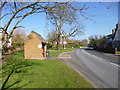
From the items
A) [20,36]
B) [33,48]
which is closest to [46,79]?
[33,48]

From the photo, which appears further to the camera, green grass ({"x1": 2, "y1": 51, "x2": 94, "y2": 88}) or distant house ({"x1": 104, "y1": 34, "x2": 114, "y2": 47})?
distant house ({"x1": 104, "y1": 34, "x2": 114, "y2": 47})

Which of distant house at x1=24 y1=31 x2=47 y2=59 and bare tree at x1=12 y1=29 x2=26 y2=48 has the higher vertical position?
bare tree at x1=12 y1=29 x2=26 y2=48

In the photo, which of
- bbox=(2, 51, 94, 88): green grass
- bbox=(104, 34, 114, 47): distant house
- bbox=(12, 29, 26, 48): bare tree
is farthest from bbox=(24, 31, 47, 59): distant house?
bbox=(104, 34, 114, 47): distant house

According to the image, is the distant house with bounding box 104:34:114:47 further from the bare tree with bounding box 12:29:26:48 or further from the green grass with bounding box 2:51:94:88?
the green grass with bounding box 2:51:94:88

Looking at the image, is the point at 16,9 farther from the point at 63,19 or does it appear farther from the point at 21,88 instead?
the point at 21,88

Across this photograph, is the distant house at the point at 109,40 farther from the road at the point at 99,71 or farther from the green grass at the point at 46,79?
the green grass at the point at 46,79

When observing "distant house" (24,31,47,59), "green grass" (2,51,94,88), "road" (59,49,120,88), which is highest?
"distant house" (24,31,47,59)

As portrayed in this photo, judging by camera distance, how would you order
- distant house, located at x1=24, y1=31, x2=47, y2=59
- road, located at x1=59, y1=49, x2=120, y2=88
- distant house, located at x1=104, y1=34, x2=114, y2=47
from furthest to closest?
distant house, located at x1=104, y1=34, x2=114, y2=47, distant house, located at x1=24, y1=31, x2=47, y2=59, road, located at x1=59, y1=49, x2=120, y2=88

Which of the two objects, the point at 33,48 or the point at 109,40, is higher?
the point at 109,40

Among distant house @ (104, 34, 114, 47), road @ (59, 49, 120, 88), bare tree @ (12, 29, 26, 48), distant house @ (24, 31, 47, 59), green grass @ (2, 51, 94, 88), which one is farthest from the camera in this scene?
distant house @ (104, 34, 114, 47)

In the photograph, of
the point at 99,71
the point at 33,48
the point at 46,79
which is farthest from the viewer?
the point at 33,48

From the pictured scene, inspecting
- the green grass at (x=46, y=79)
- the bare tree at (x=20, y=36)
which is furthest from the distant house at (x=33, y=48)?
the green grass at (x=46, y=79)

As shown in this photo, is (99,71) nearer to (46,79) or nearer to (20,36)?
(46,79)

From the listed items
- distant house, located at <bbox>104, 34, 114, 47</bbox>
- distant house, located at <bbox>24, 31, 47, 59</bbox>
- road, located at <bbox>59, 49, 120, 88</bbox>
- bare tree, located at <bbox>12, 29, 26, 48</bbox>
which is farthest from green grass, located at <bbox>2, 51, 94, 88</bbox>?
distant house, located at <bbox>104, 34, 114, 47</bbox>
